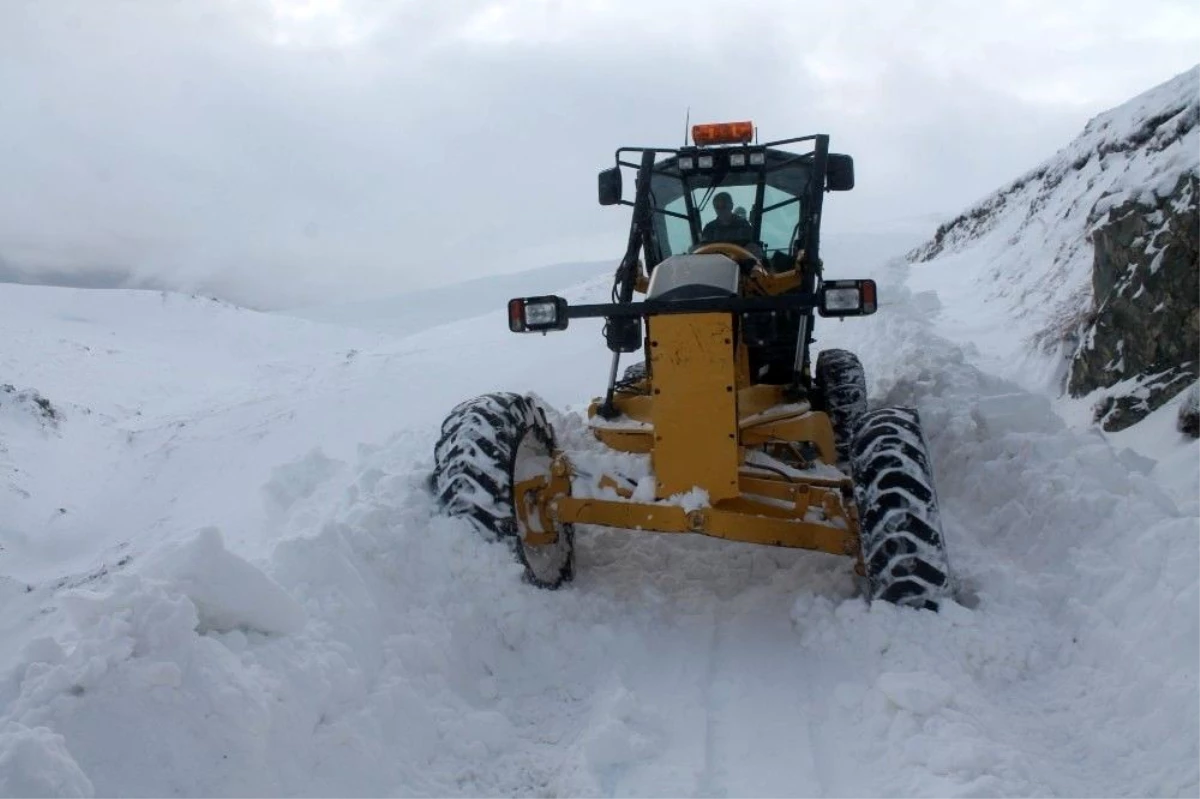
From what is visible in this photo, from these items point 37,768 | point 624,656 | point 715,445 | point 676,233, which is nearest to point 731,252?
point 676,233

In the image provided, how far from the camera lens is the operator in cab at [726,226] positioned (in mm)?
6316

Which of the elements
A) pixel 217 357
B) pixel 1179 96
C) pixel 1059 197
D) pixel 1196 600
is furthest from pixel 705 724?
pixel 217 357

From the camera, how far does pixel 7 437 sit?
527 inches

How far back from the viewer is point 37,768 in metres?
2.37

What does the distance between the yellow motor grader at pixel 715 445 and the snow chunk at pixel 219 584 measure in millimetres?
1390

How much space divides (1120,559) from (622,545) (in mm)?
2564

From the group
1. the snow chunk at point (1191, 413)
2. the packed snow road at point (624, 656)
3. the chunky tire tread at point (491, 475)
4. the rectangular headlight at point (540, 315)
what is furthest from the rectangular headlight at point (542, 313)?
the snow chunk at point (1191, 413)

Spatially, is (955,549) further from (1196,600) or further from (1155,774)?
(1155,774)

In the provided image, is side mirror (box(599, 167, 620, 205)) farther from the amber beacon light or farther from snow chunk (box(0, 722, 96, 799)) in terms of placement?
snow chunk (box(0, 722, 96, 799))

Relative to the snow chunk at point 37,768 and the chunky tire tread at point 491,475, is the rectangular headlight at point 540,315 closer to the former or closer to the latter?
the chunky tire tread at point 491,475

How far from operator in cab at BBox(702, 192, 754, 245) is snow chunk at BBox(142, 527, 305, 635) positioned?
389 cm

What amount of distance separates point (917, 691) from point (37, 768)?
9.03ft

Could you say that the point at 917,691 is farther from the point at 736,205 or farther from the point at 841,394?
the point at 736,205

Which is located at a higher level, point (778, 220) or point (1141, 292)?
point (778, 220)
